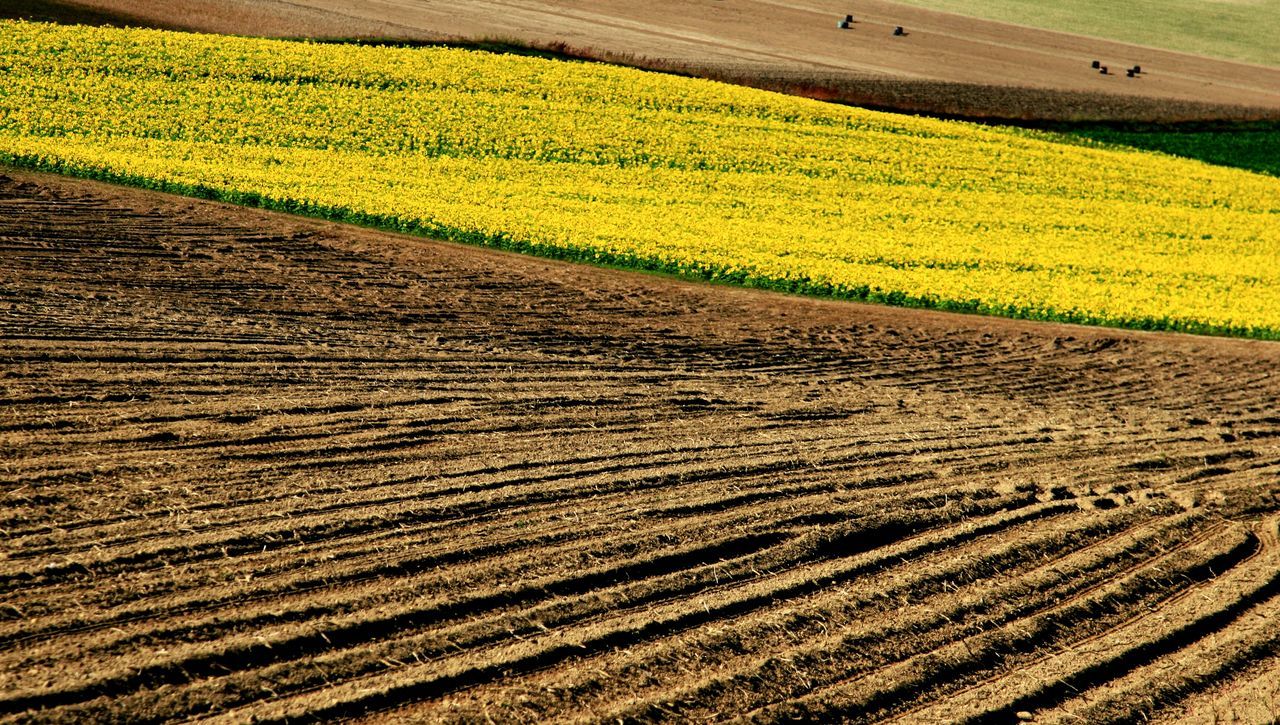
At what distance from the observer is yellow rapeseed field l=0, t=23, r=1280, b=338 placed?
61.3 feet

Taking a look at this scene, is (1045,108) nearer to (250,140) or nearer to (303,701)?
(250,140)

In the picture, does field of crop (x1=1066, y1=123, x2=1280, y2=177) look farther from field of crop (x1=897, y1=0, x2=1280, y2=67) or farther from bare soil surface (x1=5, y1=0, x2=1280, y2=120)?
field of crop (x1=897, y1=0, x2=1280, y2=67)

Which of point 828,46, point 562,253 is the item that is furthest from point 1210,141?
point 562,253

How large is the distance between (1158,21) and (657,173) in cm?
4640

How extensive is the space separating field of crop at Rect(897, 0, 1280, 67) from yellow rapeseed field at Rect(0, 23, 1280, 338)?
23.8m

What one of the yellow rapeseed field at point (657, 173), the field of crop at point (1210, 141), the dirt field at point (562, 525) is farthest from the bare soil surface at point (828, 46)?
the dirt field at point (562, 525)

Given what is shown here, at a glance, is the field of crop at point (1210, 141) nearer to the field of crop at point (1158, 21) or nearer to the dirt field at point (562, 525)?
the field of crop at point (1158, 21)

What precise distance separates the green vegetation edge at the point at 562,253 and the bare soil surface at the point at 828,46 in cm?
1488

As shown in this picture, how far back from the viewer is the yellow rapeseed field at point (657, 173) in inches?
735

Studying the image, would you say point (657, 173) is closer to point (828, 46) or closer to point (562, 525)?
point (562, 525)

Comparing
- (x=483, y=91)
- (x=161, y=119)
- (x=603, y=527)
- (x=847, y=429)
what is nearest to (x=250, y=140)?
(x=161, y=119)

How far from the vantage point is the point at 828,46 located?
42.0m

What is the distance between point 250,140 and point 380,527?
705 inches

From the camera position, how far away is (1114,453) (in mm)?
10508
